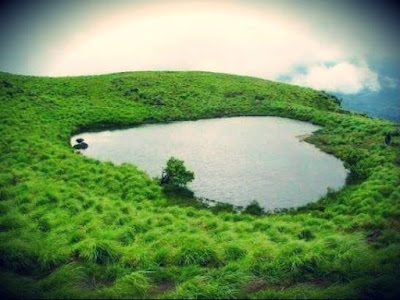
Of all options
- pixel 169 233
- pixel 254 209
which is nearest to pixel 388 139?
pixel 254 209

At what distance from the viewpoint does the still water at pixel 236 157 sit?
21.6 meters

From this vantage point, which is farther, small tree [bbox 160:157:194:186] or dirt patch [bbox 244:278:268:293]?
small tree [bbox 160:157:194:186]

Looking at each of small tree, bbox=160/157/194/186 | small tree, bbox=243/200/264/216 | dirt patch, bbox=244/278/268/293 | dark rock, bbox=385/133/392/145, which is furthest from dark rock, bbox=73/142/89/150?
dark rock, bbox=385/133/392/145

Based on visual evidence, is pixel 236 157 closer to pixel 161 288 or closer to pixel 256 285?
pixel 256 285

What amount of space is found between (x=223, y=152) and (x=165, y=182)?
8.66 meters

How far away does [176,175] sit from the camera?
22.0 metres

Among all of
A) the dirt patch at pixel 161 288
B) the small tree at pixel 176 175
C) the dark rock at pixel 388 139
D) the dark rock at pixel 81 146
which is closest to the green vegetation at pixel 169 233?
the dirt patch at pixel 161 288

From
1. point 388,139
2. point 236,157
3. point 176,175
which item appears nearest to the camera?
point 176,175

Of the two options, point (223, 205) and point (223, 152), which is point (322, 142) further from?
point (223, 205)

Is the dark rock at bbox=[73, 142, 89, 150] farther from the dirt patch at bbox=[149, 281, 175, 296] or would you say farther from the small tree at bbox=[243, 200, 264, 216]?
the dirt patch at bbox=[149, 281, 175, 296]

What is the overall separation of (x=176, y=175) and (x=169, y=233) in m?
7.89

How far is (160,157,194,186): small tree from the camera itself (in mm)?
21859

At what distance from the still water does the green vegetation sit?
4.74 feet

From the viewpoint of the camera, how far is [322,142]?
34094 millimetres
